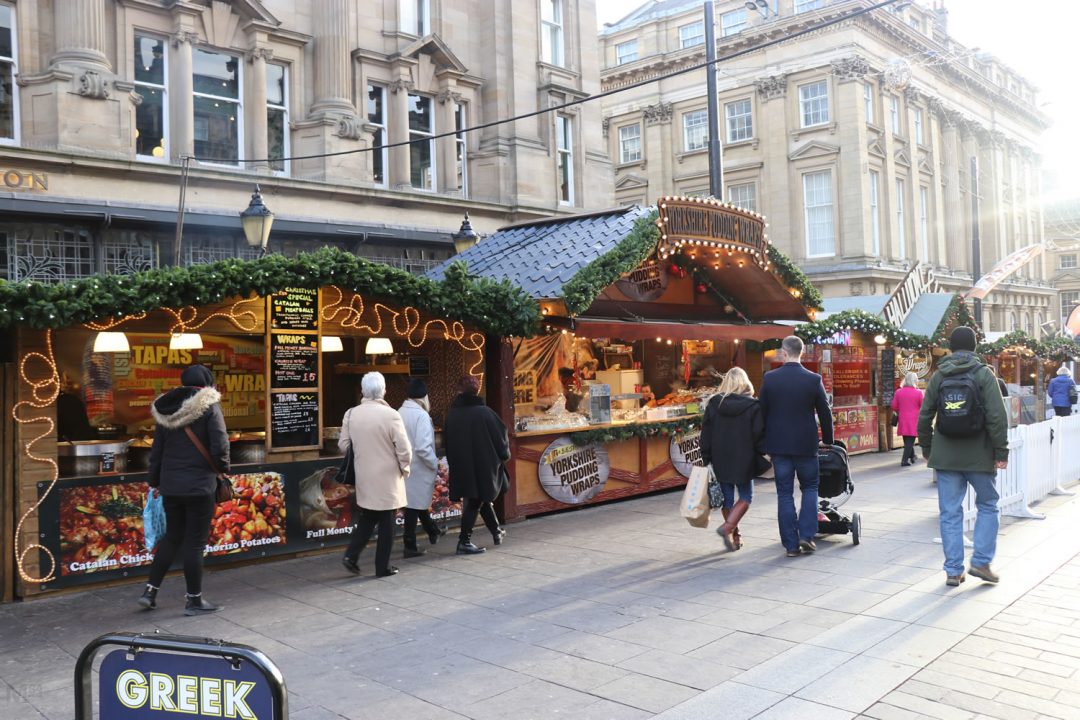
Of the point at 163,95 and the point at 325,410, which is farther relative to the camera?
the point at 163,95

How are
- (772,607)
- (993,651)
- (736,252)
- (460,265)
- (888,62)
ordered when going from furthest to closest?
(888,62) → (736,252) → (460,265) → (772,607) → (993,651)

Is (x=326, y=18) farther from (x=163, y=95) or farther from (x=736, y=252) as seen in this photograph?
(x=736, y=252)

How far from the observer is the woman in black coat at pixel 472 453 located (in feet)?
27.7

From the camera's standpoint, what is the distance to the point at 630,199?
45.8 meters

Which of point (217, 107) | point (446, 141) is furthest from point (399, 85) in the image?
point (217, 107)

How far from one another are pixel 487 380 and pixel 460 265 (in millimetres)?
1716

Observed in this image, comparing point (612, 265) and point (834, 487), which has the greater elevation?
point (612, 265)

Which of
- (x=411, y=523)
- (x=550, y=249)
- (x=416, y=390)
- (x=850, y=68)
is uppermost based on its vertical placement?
(x=850, y=68)

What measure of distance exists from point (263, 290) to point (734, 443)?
4.48 m

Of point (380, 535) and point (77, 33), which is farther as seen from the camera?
point (77, 33)

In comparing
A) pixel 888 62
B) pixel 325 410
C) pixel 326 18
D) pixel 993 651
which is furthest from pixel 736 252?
pixel 888 62

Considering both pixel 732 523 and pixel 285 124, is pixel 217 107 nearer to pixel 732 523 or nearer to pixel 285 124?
pixel 285 124

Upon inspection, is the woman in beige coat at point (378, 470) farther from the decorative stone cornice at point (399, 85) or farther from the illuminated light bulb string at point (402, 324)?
the decorative stone cornice at point (399, 85)

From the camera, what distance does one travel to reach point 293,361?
8680 millimetres
